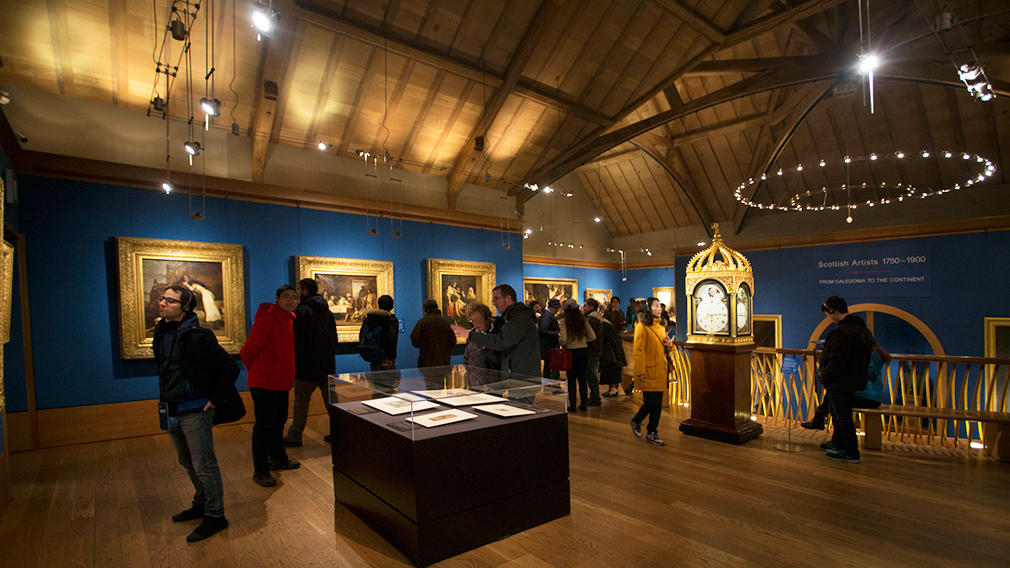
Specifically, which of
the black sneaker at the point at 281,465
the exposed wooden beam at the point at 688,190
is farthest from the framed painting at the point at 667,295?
the black sneaker at the point at 281,465

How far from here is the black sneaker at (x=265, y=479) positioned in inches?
160

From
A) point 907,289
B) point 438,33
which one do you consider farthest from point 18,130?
point 907,289

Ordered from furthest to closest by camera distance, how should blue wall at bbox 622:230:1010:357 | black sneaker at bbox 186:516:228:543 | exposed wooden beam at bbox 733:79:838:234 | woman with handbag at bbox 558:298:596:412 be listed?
exposed wooden beam at bbox 733:79:838:234 < blue wall at bbox 622:230:1010:357 < woman with handbag at bbox 558:298:596:412 < black sneaker at bbox 186:516:228:543

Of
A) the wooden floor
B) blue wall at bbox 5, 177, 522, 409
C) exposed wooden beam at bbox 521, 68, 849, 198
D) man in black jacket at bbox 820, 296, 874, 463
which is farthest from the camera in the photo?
exposed wooden beam at bbox 521, 68, 849, 198

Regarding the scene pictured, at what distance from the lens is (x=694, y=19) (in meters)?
8.05

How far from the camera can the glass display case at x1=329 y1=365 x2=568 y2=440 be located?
3025 millimetres

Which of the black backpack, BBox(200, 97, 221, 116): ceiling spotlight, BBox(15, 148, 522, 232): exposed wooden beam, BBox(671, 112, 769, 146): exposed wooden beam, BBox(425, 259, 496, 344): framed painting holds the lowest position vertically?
the black backpack

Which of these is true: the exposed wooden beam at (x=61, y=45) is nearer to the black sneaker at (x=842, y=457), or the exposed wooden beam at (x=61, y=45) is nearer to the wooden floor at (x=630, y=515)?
the wooden floor at (x=630, y=515)

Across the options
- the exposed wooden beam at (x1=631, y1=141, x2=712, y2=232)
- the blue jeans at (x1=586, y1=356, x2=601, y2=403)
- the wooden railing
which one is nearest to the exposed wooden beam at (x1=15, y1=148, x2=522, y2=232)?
the blue jeans at (x1=586, y1=356, x2=601, y2=403)

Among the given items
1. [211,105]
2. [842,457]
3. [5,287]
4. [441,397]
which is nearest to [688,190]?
[842,457]

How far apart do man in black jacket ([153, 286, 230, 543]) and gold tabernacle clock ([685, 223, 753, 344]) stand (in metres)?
4.94

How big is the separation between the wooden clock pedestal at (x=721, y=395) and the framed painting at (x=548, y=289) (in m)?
8.74

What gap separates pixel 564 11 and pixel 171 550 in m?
8.43

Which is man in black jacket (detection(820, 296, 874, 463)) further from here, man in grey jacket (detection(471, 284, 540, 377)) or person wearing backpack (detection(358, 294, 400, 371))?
person wearing backpack (detection(358, 294, 400, 371))
